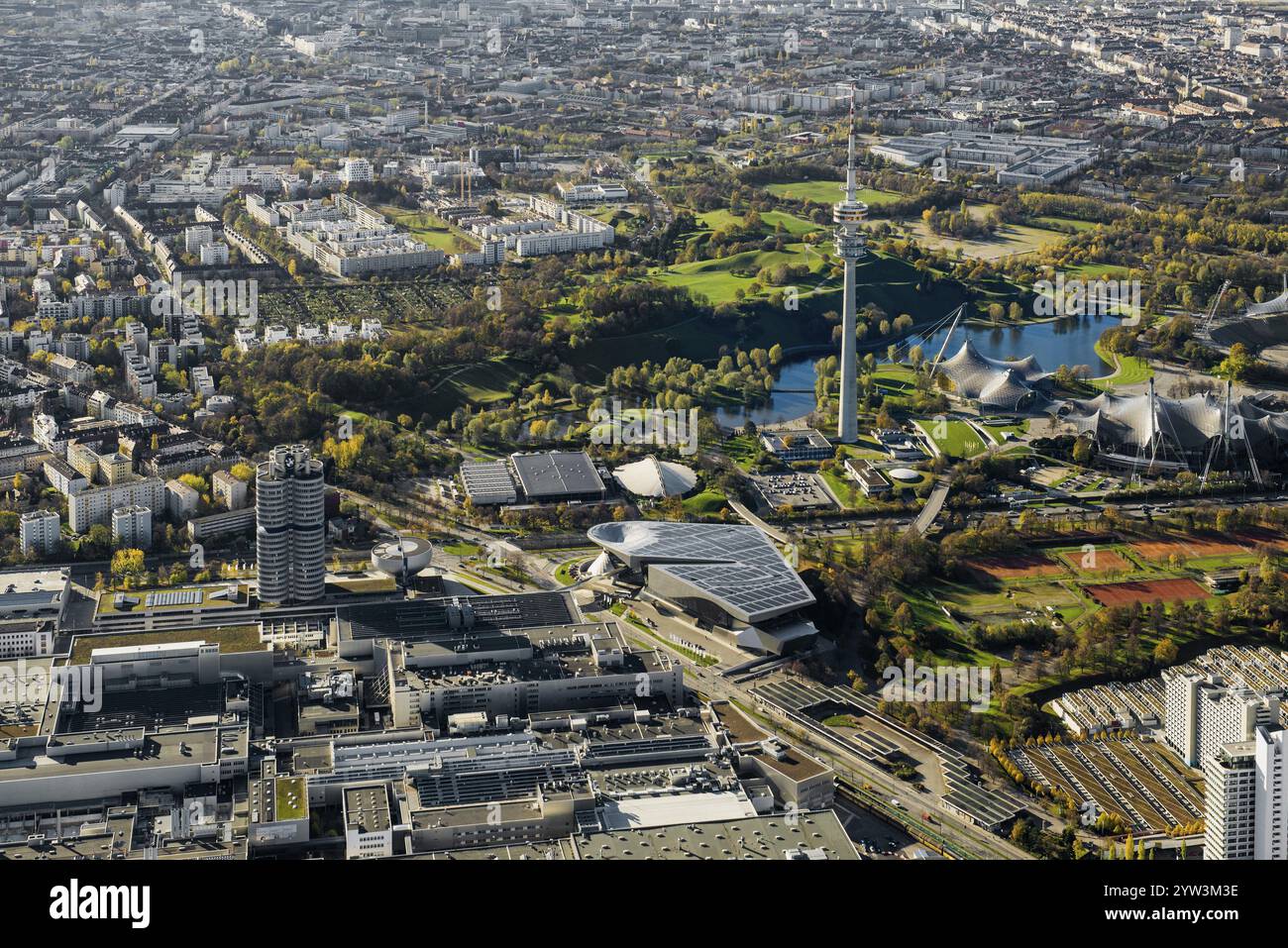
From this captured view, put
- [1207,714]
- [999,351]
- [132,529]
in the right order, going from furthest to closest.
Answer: [999,351] < [132,529] < [1207,714]

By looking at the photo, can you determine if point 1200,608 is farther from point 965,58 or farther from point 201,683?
point 965,58

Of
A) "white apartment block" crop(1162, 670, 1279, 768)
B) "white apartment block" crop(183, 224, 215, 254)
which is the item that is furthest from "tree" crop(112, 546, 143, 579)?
"white apartment block" crop(183, 224, 215, 254)

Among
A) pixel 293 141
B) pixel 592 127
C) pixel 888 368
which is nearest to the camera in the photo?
pixel 888 368

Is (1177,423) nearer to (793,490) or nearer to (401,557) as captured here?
(793,490)

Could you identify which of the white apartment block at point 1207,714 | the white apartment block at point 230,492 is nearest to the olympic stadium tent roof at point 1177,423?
the white apartment block at point 1207,714

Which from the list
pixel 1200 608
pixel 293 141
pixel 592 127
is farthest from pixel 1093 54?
pixel 1200 608

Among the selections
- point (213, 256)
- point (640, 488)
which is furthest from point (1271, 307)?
point (213, 256)
